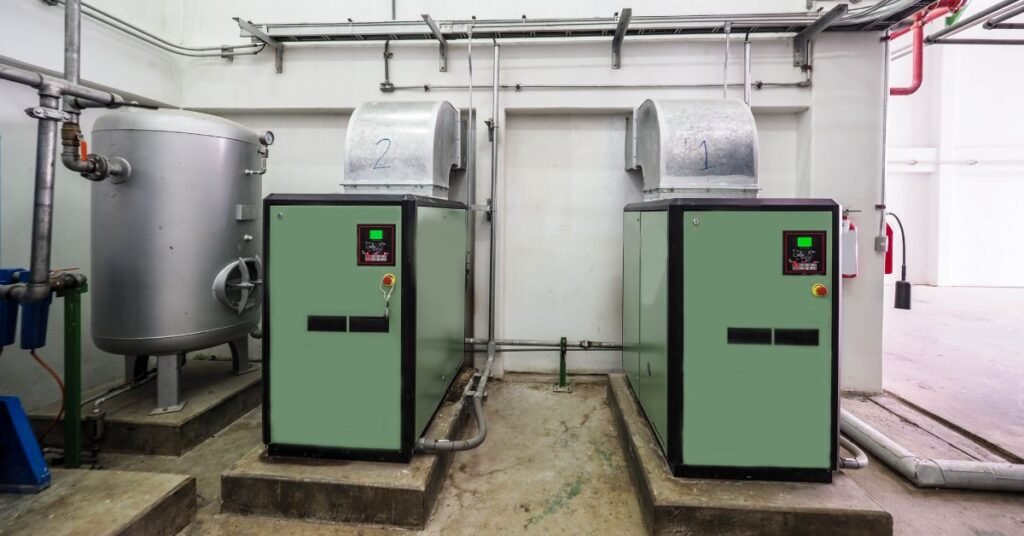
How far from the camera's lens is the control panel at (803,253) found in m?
1.50

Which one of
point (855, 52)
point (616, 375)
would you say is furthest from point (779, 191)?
point (616, 375)

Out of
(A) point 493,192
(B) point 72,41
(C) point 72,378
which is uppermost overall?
(B) point 72,41

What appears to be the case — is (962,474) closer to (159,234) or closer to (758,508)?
(758,508)

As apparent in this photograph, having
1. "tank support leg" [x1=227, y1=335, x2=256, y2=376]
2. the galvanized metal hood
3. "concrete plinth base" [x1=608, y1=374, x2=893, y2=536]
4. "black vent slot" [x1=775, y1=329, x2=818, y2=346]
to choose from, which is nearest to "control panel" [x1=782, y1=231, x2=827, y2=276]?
"black vent slot" [x1=775, y1=329, x2=818, y2=346]

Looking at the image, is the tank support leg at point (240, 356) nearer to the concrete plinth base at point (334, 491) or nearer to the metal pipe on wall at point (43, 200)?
the metal pipe on wall at point (43, 200)

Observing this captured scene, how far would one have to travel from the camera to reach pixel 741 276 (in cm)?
153

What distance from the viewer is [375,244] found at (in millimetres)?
1584

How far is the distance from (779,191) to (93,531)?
3563 mm

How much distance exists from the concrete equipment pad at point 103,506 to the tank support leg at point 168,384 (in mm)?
544

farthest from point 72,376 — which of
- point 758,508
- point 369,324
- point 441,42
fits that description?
point 758,508

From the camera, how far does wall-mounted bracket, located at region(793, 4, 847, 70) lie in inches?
92.7

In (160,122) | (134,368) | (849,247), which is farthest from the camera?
(849,247)

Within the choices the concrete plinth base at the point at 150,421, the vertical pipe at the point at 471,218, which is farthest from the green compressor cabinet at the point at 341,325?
the vertical pipe at the point at 471,218

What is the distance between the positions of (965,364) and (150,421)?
A: 5173 mm
